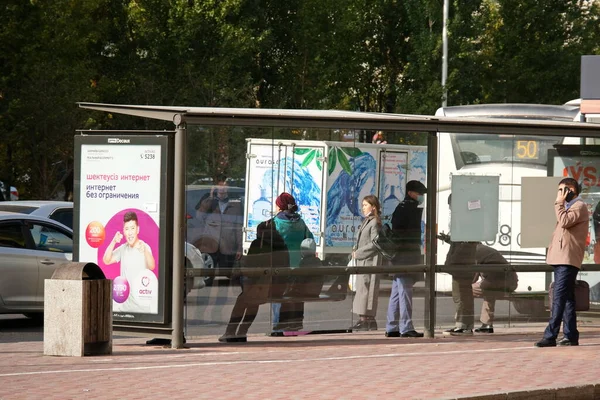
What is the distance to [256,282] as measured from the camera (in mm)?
13227

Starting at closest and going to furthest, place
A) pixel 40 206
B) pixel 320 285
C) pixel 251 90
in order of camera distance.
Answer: pixel 320 285
pixel 40 206
pixel 251 90

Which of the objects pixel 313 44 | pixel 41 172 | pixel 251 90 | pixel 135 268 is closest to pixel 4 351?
pixel 135 268

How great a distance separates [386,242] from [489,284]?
1442 millimetres

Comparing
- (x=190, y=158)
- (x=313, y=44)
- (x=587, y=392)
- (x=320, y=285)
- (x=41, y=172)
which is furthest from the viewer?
(x=313, y=44)

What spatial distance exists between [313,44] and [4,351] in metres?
28.8

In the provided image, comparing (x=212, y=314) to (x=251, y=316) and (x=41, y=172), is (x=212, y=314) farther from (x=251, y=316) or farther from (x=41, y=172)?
(x=41, y=172)

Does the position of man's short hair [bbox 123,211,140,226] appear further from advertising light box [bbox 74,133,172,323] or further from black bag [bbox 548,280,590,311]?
black bag [bbox 548,280,590,311]

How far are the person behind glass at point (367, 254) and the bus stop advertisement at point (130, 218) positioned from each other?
231 cm

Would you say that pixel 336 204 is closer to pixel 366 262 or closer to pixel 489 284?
pixel 366 262

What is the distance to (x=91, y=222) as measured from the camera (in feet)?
Answer: 42.9

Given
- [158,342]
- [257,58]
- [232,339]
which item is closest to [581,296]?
[232,339]

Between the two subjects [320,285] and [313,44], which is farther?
[313,44]

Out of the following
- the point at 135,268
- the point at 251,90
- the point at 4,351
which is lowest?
the point at 4,351

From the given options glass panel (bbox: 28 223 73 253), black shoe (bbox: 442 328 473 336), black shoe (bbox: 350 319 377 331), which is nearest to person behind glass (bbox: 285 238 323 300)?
black shoe (bbox: 350 319 377 331)
